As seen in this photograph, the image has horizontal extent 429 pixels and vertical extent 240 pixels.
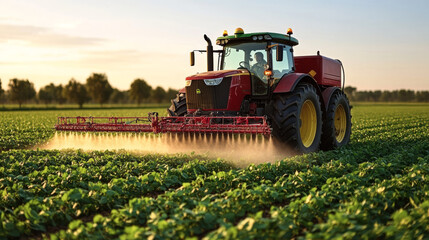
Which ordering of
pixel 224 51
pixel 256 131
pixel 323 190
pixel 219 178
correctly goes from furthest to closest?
pixel 224 51, pixel 256 131, pixel 219 178, pixel 323 190

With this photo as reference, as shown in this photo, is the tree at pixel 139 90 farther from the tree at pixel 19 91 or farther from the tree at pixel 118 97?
the tree at pixel 19 91

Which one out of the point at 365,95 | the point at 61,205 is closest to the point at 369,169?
the point at 61,205

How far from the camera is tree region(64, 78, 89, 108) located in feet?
288

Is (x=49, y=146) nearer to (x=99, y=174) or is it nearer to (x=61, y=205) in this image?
(x=99, y=174)

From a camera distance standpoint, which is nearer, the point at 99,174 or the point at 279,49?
the point at 99,174

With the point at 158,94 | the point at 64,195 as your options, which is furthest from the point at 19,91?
the point at 64,195

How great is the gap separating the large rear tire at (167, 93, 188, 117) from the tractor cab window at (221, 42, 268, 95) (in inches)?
53.3

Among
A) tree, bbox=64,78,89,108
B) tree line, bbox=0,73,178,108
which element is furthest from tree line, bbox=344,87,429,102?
tree, bbox=64,78,89,108

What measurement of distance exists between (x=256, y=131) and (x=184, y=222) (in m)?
4.63

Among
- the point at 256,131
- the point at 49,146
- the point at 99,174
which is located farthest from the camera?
the point at 49,146

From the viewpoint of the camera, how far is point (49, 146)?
12.0m

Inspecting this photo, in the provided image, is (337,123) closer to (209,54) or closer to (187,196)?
(209,54)

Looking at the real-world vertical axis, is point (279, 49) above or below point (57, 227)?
above

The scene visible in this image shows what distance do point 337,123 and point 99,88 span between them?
8429 centimetres
